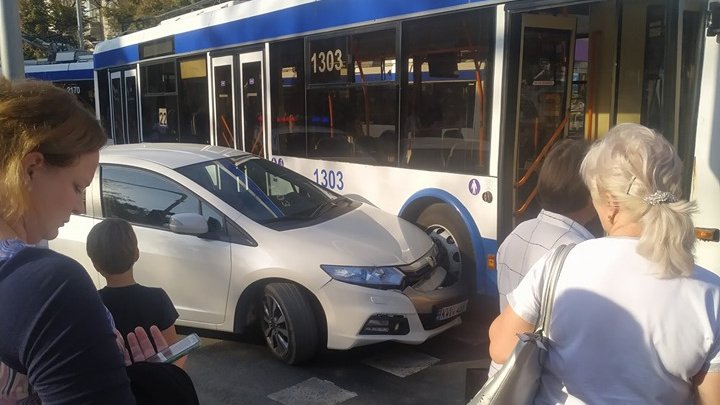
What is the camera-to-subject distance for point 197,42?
9727 mm

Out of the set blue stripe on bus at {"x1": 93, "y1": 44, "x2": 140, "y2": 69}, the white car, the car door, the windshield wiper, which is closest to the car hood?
the white car

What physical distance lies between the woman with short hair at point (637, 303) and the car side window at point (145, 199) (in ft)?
11.5

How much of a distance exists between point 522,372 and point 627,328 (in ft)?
0.94

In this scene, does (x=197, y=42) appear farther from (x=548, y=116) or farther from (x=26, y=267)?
(x=26, y=267)

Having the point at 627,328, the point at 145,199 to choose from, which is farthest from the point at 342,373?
the point at 627,328

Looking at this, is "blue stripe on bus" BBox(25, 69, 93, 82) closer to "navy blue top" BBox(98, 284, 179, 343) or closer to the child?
the child

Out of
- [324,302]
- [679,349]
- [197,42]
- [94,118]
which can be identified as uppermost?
[197,42]

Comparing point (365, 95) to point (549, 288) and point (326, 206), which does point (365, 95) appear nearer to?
point (326, 206)

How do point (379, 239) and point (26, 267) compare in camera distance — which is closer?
point (26, 267)

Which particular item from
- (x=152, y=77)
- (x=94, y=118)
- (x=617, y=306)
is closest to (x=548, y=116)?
(x=617, y=306)

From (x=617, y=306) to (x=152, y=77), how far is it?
10.9 m

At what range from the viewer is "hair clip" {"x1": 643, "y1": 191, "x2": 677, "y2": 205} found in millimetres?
1669

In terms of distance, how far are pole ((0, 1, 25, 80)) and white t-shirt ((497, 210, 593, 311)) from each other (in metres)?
3.82

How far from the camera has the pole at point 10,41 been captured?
4.63m
